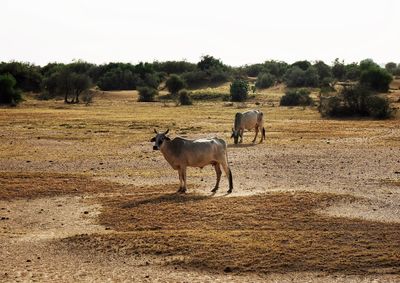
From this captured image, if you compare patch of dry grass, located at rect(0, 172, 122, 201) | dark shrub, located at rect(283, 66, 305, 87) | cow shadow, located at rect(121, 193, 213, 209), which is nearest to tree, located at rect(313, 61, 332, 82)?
dark shrub, located at rect(283, 66, 305, 87)

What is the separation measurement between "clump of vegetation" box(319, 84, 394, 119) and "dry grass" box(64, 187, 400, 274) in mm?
25396

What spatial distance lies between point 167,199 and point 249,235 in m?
3.57

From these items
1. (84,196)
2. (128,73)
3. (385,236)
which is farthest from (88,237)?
(128,73)

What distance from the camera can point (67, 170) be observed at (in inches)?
760

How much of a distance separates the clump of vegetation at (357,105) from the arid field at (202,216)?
13689 mm

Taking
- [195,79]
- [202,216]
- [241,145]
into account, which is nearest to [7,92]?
[195,79]

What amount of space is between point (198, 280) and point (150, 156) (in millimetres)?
13101

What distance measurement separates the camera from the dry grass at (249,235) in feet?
32.4

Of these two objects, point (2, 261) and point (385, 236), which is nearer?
point (2, 261)

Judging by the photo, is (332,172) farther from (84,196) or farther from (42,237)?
(42,237)

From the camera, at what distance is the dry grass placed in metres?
9.89

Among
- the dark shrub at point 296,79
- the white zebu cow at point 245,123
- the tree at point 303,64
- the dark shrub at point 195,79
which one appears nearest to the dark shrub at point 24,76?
the dark shrub at point 195,79

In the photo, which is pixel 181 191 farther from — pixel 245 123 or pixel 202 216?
pixel 245 123

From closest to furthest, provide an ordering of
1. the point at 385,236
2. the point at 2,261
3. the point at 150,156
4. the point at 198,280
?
the point at 198,280, the point at 2,261, the point at 385,236, the point at 150,156
